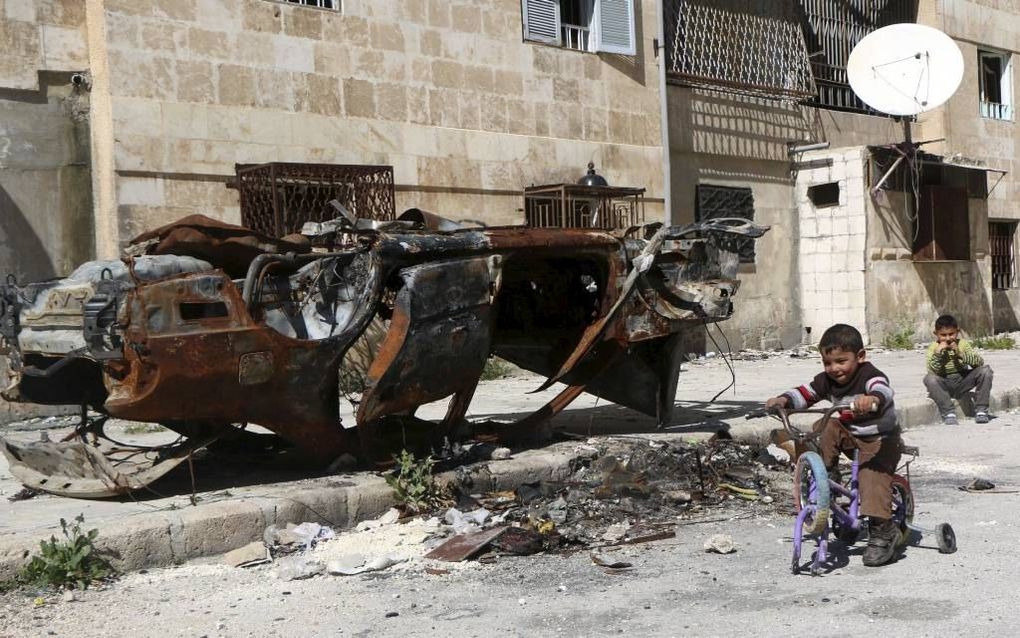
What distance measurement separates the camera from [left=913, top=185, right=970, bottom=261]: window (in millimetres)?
19938

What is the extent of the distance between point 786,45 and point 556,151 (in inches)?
234

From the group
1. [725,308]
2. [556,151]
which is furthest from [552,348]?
[556,151]

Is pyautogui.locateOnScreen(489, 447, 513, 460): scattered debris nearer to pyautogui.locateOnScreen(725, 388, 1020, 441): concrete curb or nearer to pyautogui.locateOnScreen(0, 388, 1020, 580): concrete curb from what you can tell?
pyautogui.locateOnScreen(0, 388, 1020, 580): concrete curb

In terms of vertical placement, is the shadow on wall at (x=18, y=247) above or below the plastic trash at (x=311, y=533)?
above

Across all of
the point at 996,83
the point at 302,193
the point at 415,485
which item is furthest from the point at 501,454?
the point at 996,83

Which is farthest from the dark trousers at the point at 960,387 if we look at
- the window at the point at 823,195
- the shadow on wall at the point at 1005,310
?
the shadow on wall at the point at 1005,310

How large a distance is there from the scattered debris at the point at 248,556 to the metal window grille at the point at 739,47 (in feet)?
41.8

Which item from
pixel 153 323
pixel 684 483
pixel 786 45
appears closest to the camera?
pixel 153 323

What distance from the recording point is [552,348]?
27.3 ft

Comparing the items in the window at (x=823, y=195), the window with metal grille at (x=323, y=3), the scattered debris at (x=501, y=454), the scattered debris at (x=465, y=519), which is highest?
the window with metal grille at (x=323, y=3)

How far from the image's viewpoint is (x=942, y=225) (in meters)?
20.2

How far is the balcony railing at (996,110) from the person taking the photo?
74.7ft

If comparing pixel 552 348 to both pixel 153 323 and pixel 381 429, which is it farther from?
pixel 153 323

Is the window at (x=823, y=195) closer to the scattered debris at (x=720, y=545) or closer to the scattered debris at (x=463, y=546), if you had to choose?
the scattered debris at (x=720, y=545)
